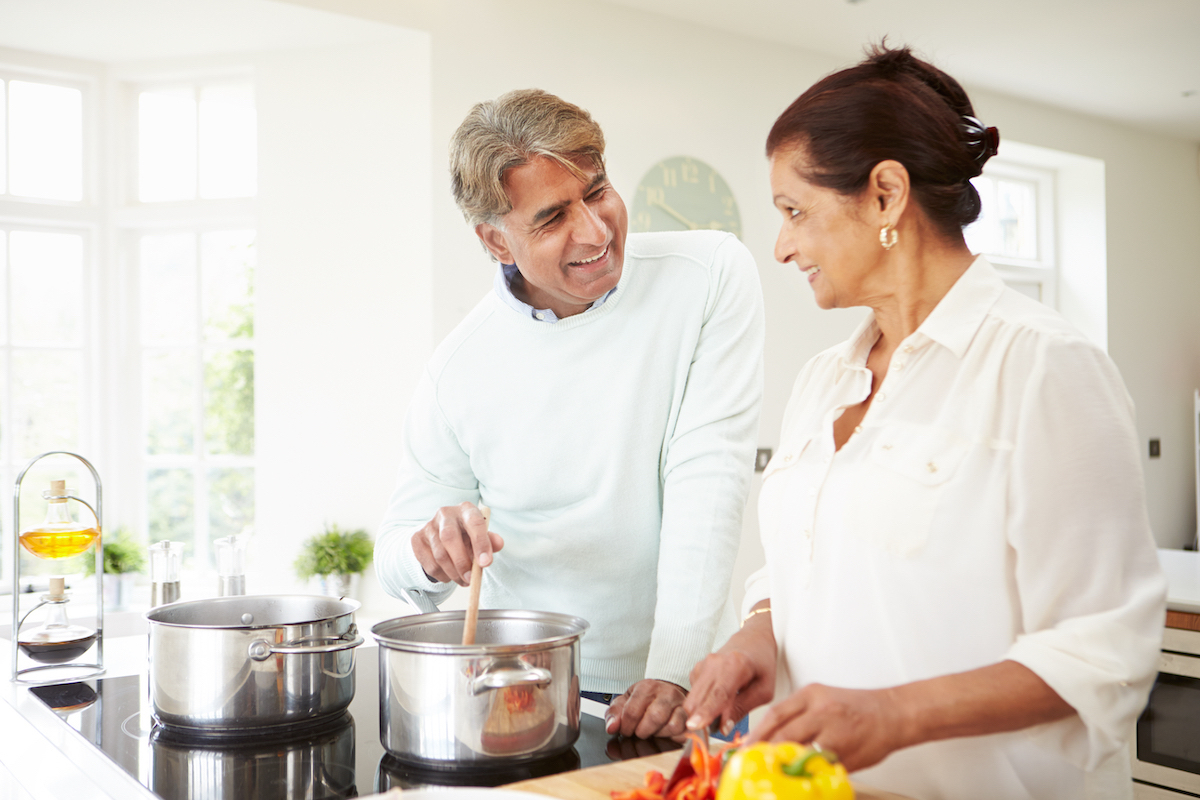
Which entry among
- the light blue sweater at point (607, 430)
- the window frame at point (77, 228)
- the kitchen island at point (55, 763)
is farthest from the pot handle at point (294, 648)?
the window frame at point (77, 228)

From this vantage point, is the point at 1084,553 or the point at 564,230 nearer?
the point at 1084,553

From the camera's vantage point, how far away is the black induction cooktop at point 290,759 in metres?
1.01

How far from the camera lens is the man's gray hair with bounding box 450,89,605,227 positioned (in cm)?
144

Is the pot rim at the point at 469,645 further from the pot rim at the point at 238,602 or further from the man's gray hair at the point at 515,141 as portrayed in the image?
A: the man's gray hair at the point at 515,141

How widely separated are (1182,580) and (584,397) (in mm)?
2034

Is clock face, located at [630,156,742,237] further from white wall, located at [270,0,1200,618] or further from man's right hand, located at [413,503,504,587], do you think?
man's right hand, located at [413,503,504,587]

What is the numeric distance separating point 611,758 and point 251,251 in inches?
122

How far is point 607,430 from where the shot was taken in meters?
1.50

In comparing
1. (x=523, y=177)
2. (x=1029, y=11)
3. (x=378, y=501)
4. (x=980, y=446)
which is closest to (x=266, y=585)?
(x=378, y=501)

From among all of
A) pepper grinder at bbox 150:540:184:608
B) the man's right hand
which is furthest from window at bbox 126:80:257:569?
the man's right hand

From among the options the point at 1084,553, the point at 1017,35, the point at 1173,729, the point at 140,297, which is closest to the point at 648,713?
the point at 1084,553

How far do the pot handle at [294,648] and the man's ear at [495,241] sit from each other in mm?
622

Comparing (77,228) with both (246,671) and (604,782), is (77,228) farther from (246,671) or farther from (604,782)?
(604,782)

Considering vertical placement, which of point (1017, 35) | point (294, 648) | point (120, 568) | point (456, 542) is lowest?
point (120, 568)
